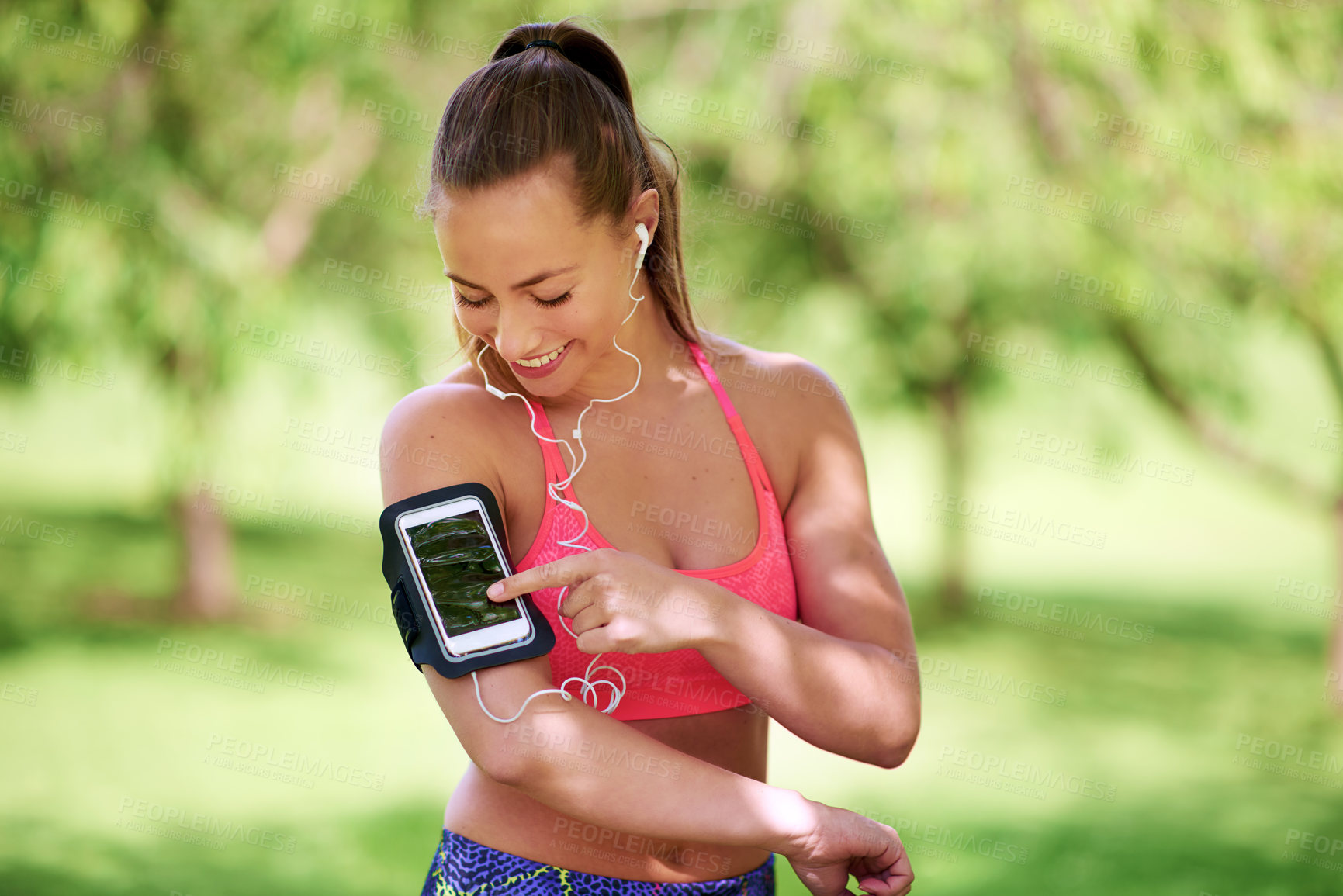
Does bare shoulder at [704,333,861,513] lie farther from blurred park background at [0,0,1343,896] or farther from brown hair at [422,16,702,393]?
blurred park background at [0,0,1343,896]

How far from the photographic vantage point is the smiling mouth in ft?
4.65

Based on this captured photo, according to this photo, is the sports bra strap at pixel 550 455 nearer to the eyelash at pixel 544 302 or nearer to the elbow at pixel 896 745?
the eyelash at pixel 544 302

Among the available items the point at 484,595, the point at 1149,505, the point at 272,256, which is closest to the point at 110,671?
the point at 272,256

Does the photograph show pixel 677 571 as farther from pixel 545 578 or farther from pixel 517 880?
pixel 517 880

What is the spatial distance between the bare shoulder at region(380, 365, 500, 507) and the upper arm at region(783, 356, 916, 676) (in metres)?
0.41

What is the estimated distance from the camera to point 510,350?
1372 millimetres

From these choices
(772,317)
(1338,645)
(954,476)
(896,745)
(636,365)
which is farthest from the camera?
(954,476)

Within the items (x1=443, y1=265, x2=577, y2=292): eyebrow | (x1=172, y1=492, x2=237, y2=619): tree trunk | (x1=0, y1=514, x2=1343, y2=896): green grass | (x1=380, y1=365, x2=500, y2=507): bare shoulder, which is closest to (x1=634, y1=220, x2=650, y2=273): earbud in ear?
(x1=443, y1=265, x2=577, y2=292): eyebrow

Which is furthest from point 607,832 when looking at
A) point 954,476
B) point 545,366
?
point 954,476

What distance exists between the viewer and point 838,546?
5.09 feet

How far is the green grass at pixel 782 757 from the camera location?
→ 492 cm

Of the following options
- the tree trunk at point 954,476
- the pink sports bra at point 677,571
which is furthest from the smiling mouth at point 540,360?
the tree trunk at point 954,476

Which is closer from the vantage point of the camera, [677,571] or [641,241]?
[677,571]

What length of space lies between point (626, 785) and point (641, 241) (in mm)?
661
